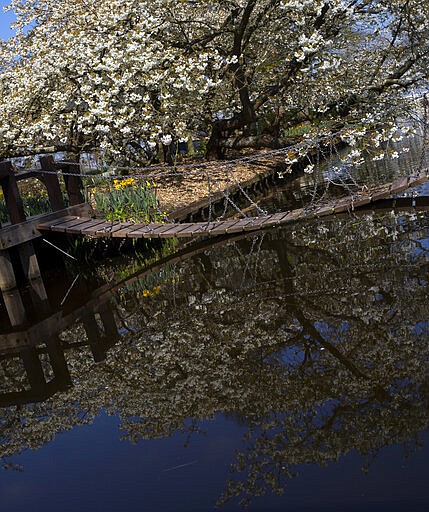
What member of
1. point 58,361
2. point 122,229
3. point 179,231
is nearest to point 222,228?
point 179,231

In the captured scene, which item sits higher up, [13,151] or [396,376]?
[13,151]

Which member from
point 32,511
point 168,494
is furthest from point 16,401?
point 168,494

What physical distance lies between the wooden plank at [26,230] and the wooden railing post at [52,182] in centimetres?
17

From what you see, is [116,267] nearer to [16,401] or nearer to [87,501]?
[16,401]

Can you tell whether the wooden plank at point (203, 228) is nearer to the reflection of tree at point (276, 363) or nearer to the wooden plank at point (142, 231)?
the wooden plank at point (142, 231)

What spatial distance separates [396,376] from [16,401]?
3401 millimetres

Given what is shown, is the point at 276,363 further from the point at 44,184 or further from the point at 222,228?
the point at 44,184

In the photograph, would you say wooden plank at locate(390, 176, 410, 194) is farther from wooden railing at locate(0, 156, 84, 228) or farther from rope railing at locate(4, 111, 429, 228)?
wooden railing at locate(0, 156, 84, 228)

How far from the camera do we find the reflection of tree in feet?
12.9

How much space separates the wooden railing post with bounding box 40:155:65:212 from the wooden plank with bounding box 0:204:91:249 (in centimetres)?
17

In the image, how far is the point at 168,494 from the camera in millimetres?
3627

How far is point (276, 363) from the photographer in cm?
513

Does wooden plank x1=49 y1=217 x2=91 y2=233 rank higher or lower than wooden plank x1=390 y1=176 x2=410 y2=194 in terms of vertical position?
higher

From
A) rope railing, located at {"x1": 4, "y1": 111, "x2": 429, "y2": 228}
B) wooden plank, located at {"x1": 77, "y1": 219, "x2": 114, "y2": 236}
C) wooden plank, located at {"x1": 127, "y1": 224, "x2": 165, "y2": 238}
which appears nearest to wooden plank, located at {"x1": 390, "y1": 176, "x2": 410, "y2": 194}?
rope railing, located at {"x1": 4, "y1": 111, "x2": 429, "y2": 228}
